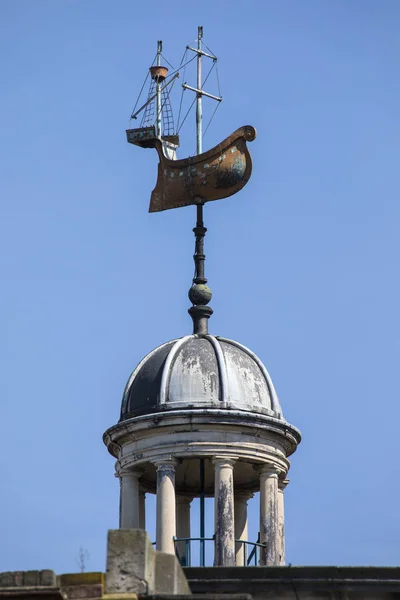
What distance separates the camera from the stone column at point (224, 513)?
38.5m

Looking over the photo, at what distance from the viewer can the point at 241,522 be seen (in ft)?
137

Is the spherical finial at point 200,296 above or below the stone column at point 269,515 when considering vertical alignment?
above

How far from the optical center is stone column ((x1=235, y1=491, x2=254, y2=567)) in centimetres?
4088

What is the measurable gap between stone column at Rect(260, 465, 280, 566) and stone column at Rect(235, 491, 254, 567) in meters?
1.10

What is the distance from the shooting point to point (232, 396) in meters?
40.1

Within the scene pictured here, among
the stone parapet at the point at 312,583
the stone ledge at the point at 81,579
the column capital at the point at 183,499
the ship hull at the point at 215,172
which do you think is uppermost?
the ship hull at the point at 215,172

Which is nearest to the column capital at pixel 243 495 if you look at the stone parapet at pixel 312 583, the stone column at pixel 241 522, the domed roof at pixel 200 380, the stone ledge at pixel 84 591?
the stone column at pixel 241 522

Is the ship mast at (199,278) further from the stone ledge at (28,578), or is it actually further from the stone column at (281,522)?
the stone ledge at (28,578)

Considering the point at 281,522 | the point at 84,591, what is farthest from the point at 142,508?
the point at 84,591

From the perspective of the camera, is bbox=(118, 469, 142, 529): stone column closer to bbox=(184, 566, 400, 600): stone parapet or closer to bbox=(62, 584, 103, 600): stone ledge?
bbox=(184, 566, 400, 600): stone parapet

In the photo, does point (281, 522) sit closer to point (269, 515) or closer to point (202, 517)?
point (269, 515)

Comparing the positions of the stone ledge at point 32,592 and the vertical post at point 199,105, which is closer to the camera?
the stone ledge at point 32,592

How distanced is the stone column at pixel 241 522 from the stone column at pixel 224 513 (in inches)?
67.3

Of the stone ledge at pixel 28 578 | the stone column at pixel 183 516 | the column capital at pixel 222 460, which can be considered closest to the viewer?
the stone ledge at pixel 28 578
